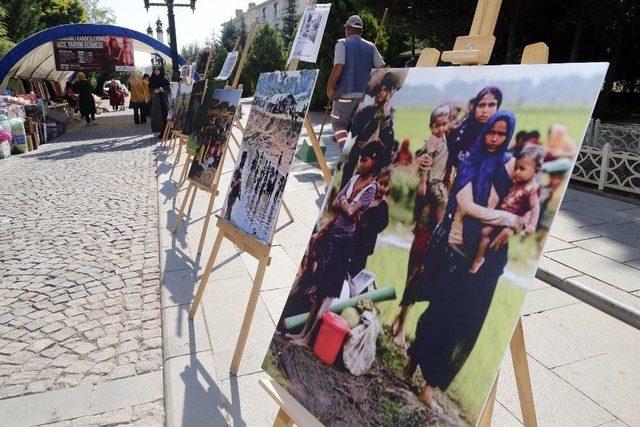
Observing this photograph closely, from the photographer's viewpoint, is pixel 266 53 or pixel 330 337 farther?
pixel 266 53

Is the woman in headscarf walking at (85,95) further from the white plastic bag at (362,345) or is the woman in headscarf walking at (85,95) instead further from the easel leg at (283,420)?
the white plastic bag at (362,345)

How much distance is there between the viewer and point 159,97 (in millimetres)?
12609

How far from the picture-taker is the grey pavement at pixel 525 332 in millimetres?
2320

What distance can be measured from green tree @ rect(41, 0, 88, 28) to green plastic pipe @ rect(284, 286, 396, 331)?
43.0m

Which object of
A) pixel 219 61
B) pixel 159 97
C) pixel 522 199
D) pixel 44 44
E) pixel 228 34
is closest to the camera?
pixel 522 199

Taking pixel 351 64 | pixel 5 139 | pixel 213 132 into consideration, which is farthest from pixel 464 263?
pixel 5 139

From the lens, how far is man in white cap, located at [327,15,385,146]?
18.8 ft

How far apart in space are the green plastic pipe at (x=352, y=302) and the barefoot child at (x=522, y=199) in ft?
0.92

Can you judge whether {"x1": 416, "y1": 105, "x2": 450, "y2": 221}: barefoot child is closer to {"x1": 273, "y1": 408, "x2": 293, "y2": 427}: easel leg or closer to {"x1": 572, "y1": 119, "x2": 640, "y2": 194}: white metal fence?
{"x1": 273, "y1": 408, "x2": 293, "y2": 427}: easel leg

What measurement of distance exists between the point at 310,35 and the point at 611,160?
4.81m

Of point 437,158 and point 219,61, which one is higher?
point 219,61

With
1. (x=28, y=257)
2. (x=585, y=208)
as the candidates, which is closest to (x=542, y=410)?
→ (x=585, y=208)

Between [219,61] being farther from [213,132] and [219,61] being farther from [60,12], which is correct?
[213,132]

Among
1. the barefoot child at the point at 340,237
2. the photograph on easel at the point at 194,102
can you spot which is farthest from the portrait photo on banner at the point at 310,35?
the barefoot child at the point at 340,237
